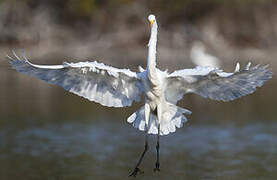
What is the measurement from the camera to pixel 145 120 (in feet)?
30.5

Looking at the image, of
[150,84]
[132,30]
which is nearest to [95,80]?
[150,84]

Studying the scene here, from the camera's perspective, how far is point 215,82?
29.7 ft

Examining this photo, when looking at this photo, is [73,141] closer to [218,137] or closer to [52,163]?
[52,163]

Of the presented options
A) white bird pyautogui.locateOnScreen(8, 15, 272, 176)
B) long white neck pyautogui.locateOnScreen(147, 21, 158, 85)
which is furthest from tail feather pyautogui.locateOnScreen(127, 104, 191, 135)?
long white neck pyautogui.locateOnScreen(147, 21, 158, 85)

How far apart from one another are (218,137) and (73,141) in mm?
3481

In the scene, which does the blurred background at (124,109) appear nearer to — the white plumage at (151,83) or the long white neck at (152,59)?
the white plumage at (151,83)

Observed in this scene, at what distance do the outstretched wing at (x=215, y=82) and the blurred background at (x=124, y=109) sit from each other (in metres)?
3.31

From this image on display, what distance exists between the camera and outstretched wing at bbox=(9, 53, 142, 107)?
29.5 feet

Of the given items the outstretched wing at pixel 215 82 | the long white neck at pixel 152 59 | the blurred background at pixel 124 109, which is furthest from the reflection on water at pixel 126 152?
the long white neck at pixel 152 59

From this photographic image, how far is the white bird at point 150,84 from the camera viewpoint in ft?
29.0

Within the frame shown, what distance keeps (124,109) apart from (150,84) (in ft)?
36.7

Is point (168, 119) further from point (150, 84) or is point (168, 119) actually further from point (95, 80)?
point (95, 80)

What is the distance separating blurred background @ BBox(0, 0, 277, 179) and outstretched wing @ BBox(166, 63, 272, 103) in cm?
331

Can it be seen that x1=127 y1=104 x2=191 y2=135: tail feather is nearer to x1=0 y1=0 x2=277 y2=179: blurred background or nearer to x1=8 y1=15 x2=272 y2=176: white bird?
x1=8 y1=15 x2=272 y2=176: white bird
